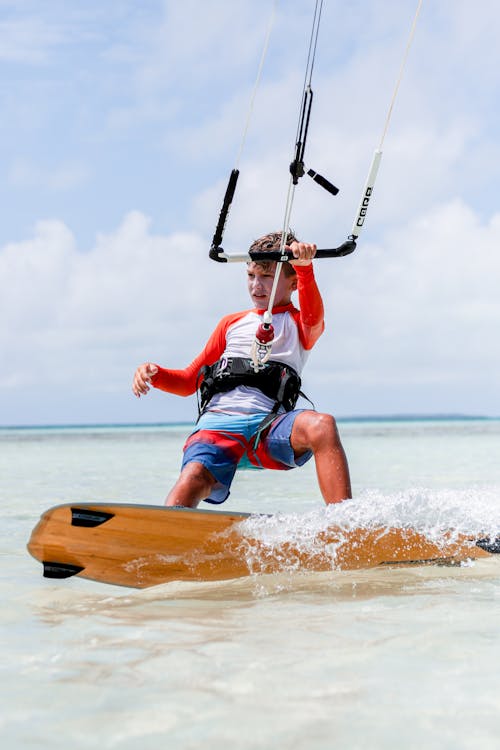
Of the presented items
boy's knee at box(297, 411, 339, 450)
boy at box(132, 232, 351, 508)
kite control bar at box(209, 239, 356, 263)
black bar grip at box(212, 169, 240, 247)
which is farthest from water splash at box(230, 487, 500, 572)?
black bar grip at box(212, 169, 240, 247)

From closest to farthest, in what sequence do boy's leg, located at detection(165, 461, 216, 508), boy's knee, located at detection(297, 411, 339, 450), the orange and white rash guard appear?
boy's knee, located at detection(297, 411, 339, 450) → boy's leg, located at detection(165, 461, 216, 508) → the orange and white rash guard

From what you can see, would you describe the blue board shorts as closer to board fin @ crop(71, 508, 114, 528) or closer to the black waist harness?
the black waist harness

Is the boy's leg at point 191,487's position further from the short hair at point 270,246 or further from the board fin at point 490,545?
the board fin at point 490,545

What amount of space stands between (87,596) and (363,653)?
4.78 feet

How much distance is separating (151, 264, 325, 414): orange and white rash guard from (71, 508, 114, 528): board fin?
0.83 meters

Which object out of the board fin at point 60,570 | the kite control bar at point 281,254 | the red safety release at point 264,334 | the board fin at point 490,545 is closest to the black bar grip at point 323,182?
the kite control bar at point 281,254

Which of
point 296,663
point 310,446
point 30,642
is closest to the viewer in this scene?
point 296,663

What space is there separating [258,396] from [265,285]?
604 millimetres

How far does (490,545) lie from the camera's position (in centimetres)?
349

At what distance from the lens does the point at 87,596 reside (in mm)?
3244

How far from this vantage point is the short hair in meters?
3.93

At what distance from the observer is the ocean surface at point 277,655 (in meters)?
1.71

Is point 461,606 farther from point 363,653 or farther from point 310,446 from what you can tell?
point 310,446

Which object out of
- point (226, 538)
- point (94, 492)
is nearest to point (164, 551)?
point (226, 538)
